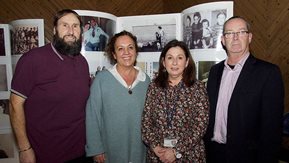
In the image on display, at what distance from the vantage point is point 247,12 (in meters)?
3.19

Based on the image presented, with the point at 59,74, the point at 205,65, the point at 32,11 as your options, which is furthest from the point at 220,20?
the point at 32,11

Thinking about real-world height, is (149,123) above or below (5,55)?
below

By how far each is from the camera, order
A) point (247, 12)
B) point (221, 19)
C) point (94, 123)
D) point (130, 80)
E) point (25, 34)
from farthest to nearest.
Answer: point (247, 12) < point (25, 34) < point (221, 19) < point (130, 80) < point (94, 123)

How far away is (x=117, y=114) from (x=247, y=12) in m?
2.15

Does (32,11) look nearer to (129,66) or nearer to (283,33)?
(129,66)

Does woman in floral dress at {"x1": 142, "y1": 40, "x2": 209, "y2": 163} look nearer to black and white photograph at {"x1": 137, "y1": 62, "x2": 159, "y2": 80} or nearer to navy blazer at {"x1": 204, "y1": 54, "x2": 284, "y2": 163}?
navy blazer at {"x1": 204, "y1": 54, "x2": 284, "y2": 163}

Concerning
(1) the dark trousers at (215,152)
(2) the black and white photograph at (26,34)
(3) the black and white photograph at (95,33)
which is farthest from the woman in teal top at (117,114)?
(2) the black and white photograph at (26,34)

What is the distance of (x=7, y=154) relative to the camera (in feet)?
11.2

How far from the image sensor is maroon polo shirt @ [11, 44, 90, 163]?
189 cm

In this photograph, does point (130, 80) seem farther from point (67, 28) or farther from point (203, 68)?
point (203, 68)

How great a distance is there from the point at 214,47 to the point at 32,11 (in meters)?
2.87

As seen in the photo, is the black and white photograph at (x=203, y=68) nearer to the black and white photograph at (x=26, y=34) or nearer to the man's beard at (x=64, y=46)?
the man's beard at (x=64, y=46)

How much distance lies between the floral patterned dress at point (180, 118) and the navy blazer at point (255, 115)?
0.22 m

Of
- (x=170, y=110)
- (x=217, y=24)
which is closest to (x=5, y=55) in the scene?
(x=170, y=110)
